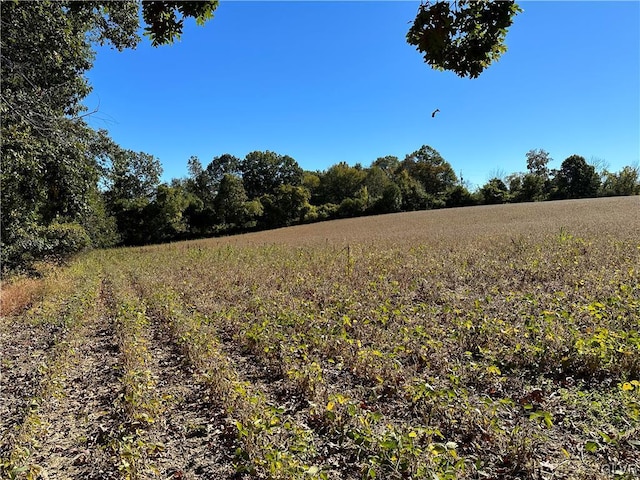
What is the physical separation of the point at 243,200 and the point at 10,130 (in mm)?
41601

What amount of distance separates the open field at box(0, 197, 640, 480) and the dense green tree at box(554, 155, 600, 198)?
191 feet

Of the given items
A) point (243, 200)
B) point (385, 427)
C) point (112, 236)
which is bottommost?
point (385, 427)

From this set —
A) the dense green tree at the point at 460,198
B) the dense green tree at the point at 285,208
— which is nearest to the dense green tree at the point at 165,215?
the dense green tree at the point at 285,208

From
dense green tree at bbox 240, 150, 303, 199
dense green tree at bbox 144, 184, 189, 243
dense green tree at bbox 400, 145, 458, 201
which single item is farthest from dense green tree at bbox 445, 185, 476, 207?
dense green tree at bbox 144, 184, 189, 243

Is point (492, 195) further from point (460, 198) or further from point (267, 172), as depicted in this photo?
point (267, 172)

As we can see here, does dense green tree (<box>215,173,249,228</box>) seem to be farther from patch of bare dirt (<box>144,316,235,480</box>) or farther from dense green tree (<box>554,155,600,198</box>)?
dense green tree (<box>554,155,600,198</box>)

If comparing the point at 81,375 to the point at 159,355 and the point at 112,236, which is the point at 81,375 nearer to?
the point at 159,355

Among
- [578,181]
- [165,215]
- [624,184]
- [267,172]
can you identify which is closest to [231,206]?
[165,215]

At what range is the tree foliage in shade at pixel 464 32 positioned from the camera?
3260 mm

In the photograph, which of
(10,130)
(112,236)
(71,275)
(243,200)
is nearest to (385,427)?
(10,130)

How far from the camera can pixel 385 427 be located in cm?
340

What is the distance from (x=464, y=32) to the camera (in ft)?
11.5

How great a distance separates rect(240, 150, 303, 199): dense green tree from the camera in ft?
221

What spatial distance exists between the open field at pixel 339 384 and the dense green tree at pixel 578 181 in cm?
5812
